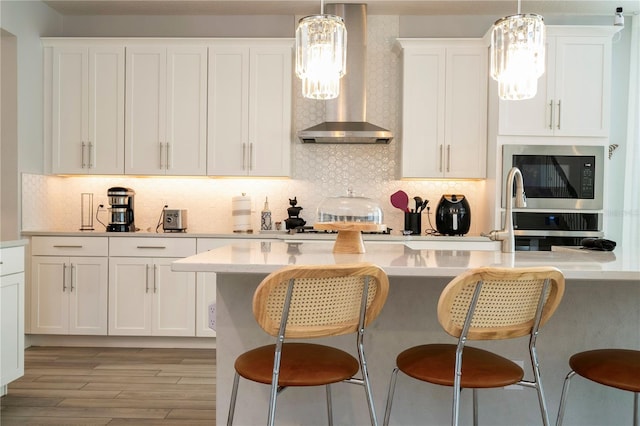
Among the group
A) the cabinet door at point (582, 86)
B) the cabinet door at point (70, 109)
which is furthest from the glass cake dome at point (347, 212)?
the cabinet door at point (70, 109)

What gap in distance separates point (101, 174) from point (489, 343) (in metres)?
3.52

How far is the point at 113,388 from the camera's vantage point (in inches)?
128

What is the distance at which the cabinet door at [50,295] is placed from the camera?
4234 mm

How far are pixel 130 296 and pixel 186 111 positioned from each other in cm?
159

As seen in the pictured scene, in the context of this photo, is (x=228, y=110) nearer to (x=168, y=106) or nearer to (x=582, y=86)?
(x=168, y=106)

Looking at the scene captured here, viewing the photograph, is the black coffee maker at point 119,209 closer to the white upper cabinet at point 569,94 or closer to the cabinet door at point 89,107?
the cabinet door at point 89,107

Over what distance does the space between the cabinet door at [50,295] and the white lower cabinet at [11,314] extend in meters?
1.22

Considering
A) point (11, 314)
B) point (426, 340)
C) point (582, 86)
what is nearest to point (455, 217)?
point (582, 86)

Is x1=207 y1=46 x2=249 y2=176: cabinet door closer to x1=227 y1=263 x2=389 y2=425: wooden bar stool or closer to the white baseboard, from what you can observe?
the white baseboard

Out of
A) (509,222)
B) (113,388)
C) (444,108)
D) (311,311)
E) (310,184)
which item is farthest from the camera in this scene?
(310,184)

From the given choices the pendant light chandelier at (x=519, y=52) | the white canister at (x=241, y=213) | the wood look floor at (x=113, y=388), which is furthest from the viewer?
the white canister at (x=241, y=213)

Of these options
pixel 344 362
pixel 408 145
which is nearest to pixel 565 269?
pixel 344 362

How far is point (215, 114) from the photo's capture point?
176 inches

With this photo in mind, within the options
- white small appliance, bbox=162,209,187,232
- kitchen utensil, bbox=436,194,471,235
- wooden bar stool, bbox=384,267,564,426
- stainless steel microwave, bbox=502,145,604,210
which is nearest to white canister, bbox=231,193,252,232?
white small appliance, bbox=162,209,187,232
